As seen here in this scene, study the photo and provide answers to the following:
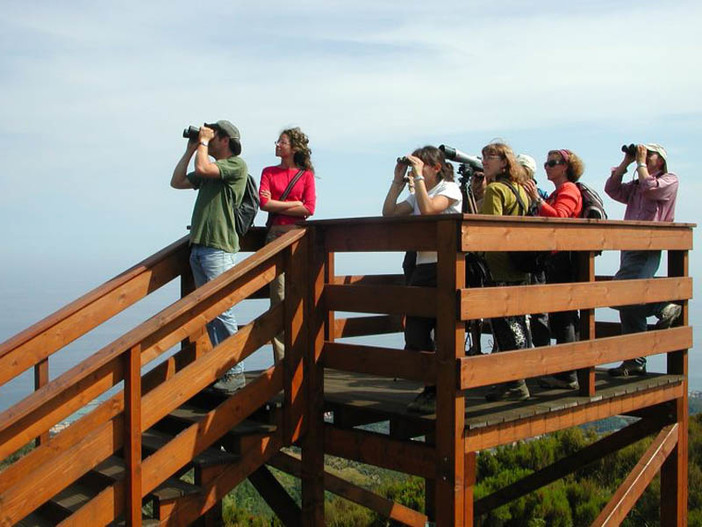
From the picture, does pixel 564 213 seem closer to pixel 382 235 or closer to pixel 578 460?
pixel 382 235

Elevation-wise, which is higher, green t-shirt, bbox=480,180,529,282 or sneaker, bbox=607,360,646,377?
green t-shirt, bbox=480,180,529,282

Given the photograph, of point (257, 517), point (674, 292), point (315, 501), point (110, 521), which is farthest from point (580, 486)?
point (110, 521)

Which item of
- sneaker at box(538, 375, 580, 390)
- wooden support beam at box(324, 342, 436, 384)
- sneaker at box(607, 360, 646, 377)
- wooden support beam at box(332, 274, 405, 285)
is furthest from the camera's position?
wooden support beam at box(332, 274, 405, 285)

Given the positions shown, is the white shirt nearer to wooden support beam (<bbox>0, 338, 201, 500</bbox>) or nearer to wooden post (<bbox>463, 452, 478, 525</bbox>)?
wooden post (<bbox>463, 452, 478, 525</bbox>)

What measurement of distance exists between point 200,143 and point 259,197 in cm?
58

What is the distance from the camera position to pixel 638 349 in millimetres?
6609

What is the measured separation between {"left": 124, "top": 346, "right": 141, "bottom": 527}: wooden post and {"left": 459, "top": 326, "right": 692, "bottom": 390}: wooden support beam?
1.67 m

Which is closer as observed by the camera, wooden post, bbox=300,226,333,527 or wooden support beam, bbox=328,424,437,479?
wooden support beam, bbox=328,424,437,479

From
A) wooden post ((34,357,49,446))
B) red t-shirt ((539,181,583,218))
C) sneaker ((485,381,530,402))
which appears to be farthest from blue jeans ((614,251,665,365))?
wooden post ((34,357,49,446))

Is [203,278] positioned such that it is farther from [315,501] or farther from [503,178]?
[503,178]

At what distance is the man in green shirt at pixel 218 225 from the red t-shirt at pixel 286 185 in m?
0.35

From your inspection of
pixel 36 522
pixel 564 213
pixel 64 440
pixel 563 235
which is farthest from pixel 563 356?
pixel 36 522

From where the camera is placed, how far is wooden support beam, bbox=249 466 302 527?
22.6ft

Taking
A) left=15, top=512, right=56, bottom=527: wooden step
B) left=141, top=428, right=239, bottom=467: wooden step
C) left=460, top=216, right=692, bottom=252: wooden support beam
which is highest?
left=460, top=216, right=692, bottom=252: wooden support beam
